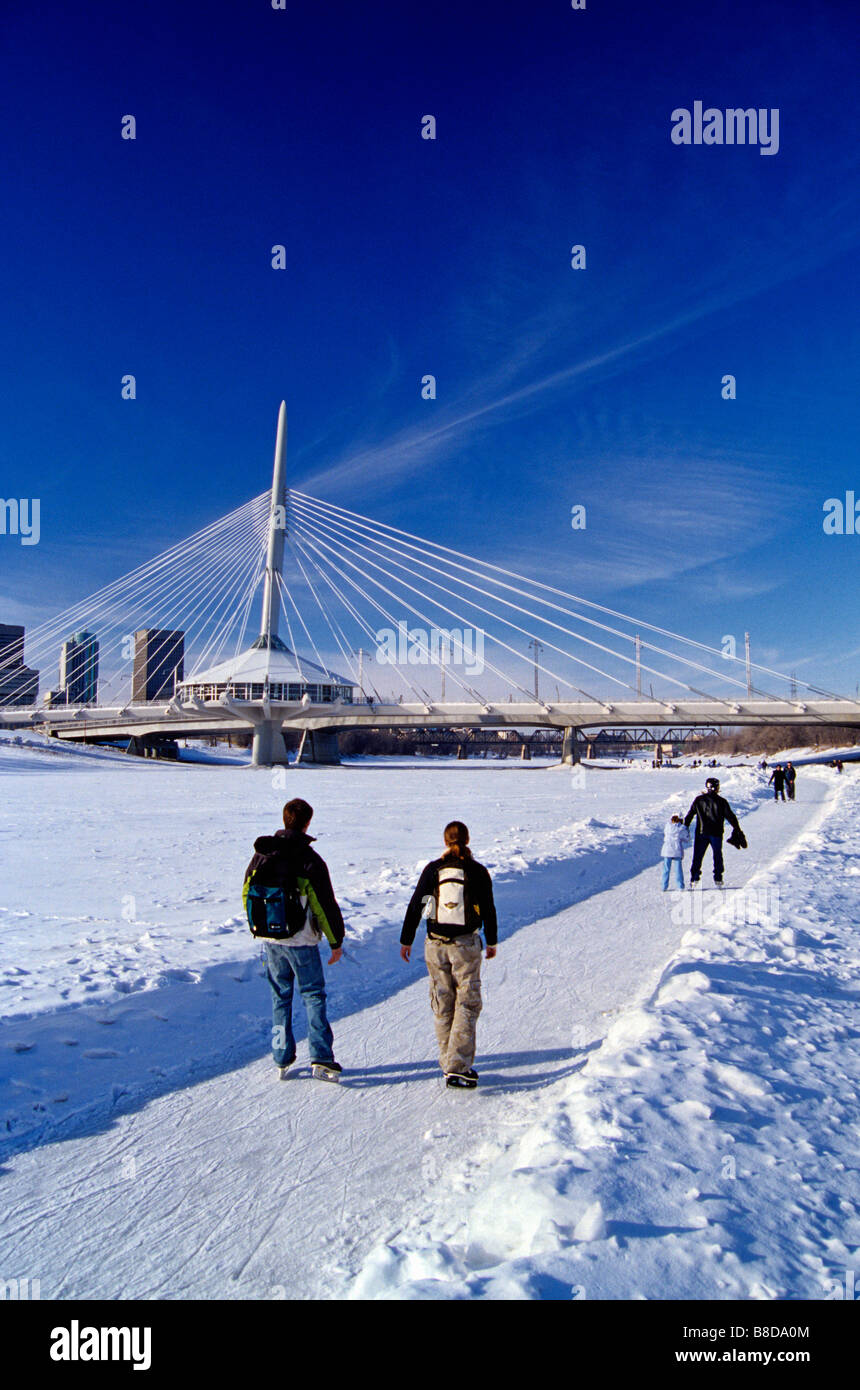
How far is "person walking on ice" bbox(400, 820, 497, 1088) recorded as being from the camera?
480 cm

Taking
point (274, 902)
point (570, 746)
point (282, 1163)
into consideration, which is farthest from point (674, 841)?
point (570, 746)

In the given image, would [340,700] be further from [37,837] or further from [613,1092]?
[613,1092]

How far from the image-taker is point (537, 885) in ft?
38.9

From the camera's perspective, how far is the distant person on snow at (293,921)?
15.6 ft

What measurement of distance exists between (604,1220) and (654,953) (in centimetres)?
502

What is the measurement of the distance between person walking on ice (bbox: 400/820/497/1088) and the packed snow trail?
256 mm

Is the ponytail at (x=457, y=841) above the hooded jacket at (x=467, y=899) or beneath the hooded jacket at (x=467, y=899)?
above

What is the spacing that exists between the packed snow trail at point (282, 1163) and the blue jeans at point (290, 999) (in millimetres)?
193

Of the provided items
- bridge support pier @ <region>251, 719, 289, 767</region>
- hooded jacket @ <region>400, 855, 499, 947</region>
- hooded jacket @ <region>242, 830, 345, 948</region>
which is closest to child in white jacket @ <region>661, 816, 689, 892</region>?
hooded jacket @ <region>400, 855, 499, 947</region>

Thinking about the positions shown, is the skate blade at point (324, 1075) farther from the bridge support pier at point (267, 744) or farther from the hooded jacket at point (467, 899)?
the bridge support pier at point (267, 744)

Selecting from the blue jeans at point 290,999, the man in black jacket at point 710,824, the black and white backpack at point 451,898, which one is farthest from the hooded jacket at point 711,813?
the blue jeans at point 290,999

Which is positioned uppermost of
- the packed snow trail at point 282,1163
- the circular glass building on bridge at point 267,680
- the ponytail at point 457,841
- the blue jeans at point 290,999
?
the circular glass building on bridge at point 267,680

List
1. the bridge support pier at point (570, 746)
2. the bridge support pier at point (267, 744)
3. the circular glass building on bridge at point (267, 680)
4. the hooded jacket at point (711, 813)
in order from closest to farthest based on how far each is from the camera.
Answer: the hooded jacket at point (711, 813)
the circular glass building on bridge at point (267, 680)
the bridge support pier at point (267, 744)
the bridge support pier at point (570, 746)
